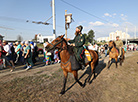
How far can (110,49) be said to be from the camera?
28.7 feet

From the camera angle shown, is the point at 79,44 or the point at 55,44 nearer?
the point at 55,44

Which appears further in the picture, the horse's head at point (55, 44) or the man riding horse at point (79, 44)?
the man riding horse at point (79, 44)

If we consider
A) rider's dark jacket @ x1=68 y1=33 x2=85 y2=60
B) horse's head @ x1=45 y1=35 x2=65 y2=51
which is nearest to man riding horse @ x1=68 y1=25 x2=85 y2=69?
rider's dark jacket @ x1=68 y1=33 x2=85 y2=60

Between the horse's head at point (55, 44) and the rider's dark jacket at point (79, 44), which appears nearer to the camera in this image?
the horse's head at point (55, 44)

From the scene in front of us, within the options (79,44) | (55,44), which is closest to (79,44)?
(79,44)

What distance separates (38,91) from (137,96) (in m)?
3.95

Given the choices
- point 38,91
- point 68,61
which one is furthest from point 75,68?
point 38,91

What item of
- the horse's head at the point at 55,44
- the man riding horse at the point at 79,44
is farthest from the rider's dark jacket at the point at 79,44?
the horse's head at the point at 55,44

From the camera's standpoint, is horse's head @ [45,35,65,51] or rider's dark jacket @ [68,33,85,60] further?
rider's dark jacket @ [68,33,85,60]

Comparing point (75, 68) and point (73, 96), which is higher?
point (75, 68)

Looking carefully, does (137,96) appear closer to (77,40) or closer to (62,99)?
(62,99)

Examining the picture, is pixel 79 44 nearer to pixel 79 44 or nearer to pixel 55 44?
pixel 79 44

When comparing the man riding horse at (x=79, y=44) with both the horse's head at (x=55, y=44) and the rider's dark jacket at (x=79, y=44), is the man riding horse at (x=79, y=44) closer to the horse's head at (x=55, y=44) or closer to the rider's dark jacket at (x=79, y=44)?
Answer: the rider's dark jacket at (x=79, y=44)

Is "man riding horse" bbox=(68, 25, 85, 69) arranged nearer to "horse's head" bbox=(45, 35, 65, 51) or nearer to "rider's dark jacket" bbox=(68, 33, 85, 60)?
"rider's dark jacket" bbox=(68, 33, 85, 60)
